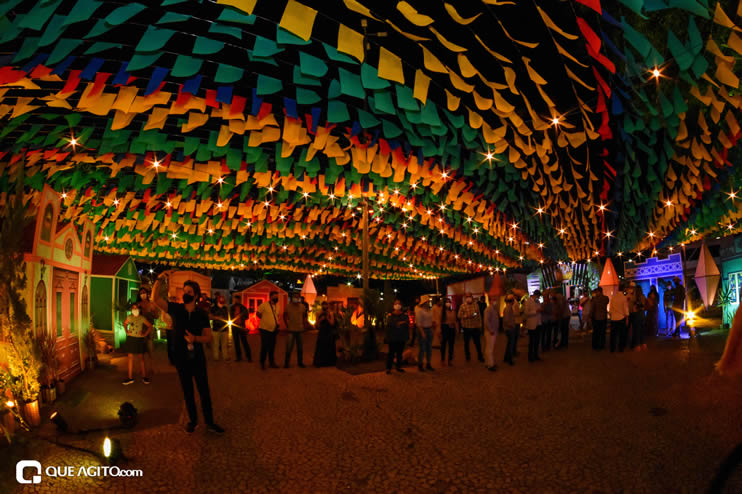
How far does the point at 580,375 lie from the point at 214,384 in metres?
6.59

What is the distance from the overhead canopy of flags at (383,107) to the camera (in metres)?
4.69

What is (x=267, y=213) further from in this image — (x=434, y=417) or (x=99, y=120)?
(x=434, y=417)

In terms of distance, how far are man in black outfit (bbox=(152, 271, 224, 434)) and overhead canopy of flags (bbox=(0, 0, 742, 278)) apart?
2.65 meters

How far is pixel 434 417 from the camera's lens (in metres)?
5.43

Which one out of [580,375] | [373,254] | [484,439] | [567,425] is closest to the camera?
[484,439]

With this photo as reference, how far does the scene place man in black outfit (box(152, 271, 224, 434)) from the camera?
4.76 metres

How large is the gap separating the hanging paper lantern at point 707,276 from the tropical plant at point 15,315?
14913mm

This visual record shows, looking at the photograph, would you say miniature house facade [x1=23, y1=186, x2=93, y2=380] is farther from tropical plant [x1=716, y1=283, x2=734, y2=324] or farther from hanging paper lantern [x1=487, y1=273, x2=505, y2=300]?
tropical plant [x1=716, y1=283, x2=734, y2=324]

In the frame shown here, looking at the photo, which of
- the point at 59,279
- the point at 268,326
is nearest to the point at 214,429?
the point at 268,326

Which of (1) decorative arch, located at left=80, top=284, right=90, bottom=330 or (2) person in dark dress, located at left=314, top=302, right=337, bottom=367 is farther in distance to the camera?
(2) person in dark dress, located at left=314, top=302, right=337, bottom=367

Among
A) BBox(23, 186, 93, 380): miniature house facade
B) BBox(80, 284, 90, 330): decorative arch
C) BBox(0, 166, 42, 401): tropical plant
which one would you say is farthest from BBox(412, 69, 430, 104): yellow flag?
BBox(80, 284, 90, 330): decorative arch

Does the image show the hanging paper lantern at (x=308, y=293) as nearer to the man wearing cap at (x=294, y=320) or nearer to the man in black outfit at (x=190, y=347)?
the man wearing cap at (x=294, y=320)

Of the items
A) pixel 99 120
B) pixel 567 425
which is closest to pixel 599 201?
pixel 567 425

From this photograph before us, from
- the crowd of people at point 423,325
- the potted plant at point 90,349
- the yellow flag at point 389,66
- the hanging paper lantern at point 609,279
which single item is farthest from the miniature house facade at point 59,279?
the hanging paper lantern at point 609,279
